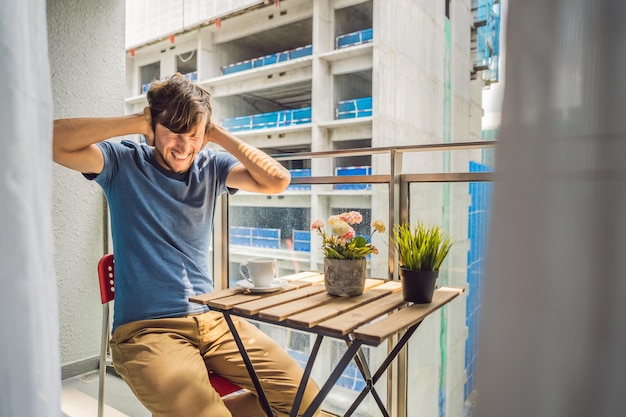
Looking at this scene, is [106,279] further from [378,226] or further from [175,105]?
[378,226]

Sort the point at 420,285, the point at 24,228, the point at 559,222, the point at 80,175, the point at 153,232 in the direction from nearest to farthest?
the point at 559,222, the point at 24,228, the point at 420,285, the point at 153,232, the point at 80,175

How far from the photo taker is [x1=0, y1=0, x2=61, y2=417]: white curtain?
1.60 ft

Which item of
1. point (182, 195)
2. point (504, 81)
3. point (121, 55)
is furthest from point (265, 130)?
point (504, 81)

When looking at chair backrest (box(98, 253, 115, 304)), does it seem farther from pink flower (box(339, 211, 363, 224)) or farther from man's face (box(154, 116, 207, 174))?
pink flower (box(339, 211, 363, 224))

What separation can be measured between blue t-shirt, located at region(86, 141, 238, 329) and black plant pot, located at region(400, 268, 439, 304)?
A: 24.7 inches

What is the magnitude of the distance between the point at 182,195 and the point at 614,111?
1220mm

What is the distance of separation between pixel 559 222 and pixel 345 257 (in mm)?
799

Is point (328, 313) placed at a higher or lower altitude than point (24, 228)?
lower

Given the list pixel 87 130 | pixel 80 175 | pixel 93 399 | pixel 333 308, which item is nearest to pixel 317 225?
pixel 333 308

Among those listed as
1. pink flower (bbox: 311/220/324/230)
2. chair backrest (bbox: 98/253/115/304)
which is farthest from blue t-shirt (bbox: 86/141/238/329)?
pink flower (bbox: 311/220/324/230)

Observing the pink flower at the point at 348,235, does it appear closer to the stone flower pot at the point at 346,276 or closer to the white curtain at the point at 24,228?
the stone flower pot at the point at 346,276

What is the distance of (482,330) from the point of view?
1.39 feet

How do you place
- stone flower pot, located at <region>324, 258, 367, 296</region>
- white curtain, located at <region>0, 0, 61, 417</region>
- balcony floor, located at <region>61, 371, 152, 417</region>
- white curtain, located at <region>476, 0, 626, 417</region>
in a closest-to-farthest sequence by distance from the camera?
white curtain, located at <region>476, 0, 626, 417</region> < white curtain, located at <region>0, 0, 61, 417</region> < stone flower pot, located at <region>324, 258, 367, 296</region> < balcony floor, located at <region>61, 371, 152, 417</region>

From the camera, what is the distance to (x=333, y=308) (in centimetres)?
103
